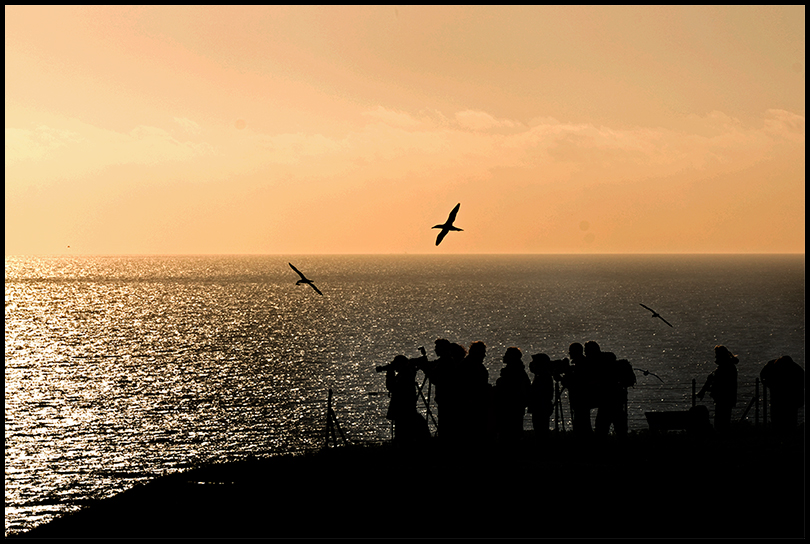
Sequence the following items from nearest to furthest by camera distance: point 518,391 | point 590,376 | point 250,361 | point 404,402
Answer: point 518,391 → point 590,376 → point 404,402 → point 250,361

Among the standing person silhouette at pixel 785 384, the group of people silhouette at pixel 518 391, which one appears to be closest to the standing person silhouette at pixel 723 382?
the group of people silhouette at pixel 518 391

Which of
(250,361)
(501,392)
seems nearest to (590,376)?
(501,392)

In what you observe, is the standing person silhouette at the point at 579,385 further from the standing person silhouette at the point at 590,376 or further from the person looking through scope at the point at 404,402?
the person looking through scope at the point at 404,402

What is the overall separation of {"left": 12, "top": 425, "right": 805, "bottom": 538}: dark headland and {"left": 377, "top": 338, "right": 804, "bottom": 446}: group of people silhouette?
363mm

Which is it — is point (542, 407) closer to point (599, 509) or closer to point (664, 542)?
point (599, 509)

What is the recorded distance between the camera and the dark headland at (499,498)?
8.93 metres

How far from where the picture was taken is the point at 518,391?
11203 millimetres

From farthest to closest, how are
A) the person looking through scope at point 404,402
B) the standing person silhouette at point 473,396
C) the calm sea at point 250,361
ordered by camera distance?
the calm sea at point 250,361, the person looking through scope at point 404,402, the standing person silhouette at point 473,396

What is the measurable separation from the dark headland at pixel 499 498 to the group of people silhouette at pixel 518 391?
Answer: 0.36 metres

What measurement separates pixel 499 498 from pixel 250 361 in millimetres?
64292

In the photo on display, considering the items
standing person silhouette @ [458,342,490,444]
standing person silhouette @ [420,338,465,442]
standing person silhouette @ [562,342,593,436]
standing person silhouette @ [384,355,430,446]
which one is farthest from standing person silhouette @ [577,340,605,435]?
standing person silhouette @ [384,355,430,446]

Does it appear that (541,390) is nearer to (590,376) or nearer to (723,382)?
(590,376)

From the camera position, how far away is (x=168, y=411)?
160ft

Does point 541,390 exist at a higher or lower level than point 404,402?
higher
